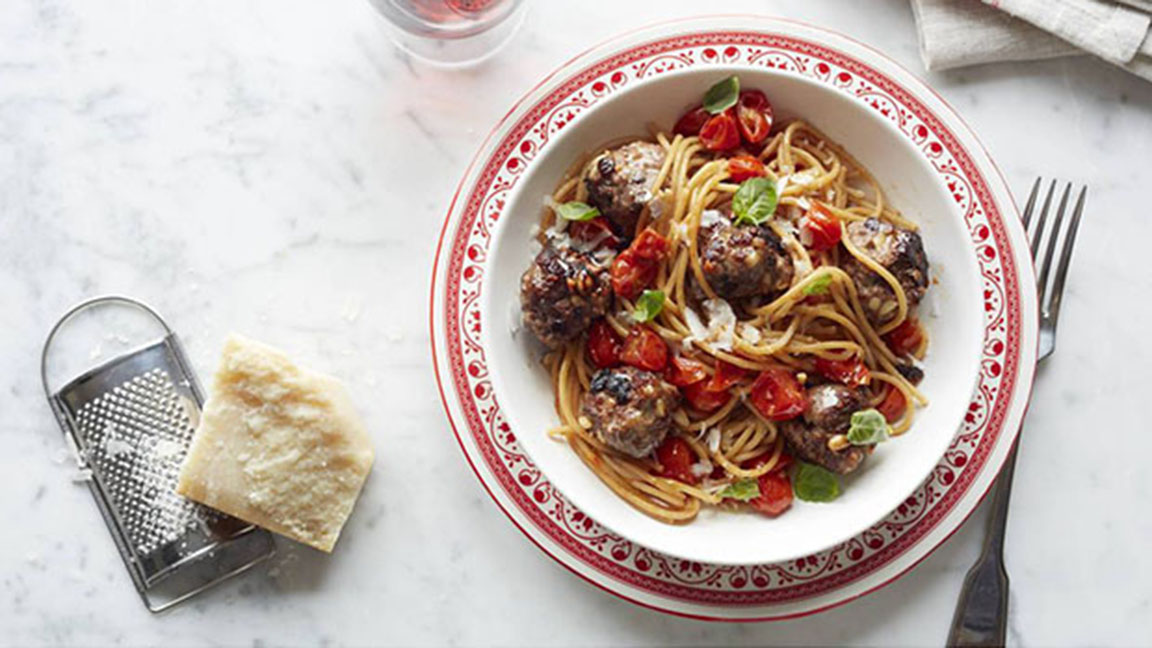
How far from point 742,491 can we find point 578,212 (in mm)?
1351

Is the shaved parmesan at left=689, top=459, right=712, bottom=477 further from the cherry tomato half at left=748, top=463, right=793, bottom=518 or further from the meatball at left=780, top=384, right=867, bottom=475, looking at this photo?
the meatball at left=780, top=384, right=867, bottom=475

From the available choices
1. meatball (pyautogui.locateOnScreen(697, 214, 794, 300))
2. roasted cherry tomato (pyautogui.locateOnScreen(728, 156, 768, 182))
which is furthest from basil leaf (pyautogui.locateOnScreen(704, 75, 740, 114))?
meatball (pyautogui.locateOnScreen(697, 214, 794, 300))

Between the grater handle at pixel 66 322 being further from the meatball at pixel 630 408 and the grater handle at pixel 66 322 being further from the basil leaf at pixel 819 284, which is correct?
the basil leaf at pixel 819 284

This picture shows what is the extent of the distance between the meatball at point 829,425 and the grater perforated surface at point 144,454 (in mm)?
2731

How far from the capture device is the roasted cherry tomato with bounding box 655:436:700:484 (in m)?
4.65

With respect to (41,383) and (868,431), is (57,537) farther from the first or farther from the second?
(868,431)

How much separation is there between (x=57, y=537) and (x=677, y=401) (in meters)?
3.06

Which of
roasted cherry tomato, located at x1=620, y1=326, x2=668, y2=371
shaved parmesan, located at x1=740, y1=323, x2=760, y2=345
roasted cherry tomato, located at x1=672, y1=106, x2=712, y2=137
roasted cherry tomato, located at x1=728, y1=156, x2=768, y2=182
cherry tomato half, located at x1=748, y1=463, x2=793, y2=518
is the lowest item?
cherry tomato half, located at x1=748, y1=463, x2=793, y2=518

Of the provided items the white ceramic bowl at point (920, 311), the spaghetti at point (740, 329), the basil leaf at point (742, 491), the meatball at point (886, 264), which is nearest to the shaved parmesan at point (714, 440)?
the spaghetti at point (740, 329)

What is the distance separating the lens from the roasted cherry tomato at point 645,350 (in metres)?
4.50

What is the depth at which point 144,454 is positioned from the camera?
500 centimetres

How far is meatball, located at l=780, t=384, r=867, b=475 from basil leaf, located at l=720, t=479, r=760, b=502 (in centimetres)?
27

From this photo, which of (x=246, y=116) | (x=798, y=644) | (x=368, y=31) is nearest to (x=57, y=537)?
(x=246, y=116)

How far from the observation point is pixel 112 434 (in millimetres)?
4992
